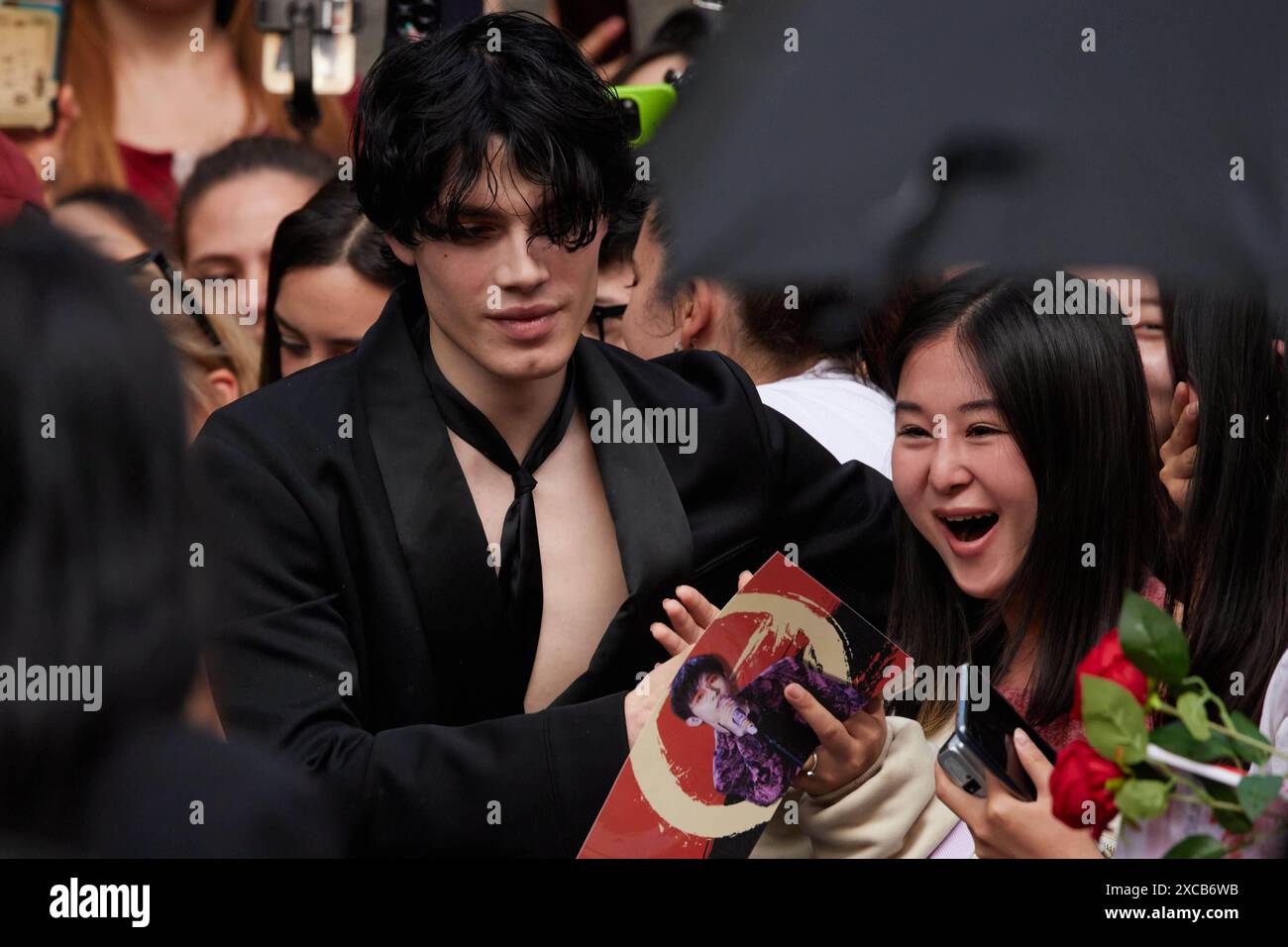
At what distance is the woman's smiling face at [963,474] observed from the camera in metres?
2.29

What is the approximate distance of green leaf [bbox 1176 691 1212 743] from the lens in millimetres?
1508

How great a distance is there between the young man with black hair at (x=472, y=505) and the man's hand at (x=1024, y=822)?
1.39ft

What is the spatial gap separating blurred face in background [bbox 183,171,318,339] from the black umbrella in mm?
772

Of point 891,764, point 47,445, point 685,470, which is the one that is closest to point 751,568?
point 685,470

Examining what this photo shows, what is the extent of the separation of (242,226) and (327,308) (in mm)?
504

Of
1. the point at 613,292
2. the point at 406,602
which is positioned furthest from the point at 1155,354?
the point at 406,602

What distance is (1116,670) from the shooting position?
5.06 ft

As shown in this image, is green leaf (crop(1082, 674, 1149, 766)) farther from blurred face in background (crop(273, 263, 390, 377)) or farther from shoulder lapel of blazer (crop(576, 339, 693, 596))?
blurred face in background (crop(273, 263, 390, 377))

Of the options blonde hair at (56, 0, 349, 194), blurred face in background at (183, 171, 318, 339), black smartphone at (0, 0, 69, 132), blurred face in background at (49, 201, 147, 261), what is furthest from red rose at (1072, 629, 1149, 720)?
black smartphone at (0, 0, 69, 132)

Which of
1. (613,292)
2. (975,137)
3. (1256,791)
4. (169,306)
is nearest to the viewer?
(1256,791)

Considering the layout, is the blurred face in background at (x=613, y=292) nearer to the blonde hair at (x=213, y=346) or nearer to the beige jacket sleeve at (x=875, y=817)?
the blonde hair at (x=213, y=346)

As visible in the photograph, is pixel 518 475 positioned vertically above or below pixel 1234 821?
above

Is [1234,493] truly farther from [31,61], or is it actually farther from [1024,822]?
[31,61]

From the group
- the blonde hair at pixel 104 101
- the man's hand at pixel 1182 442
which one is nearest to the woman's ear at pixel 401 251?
the man's hand at pixel 1182 442
